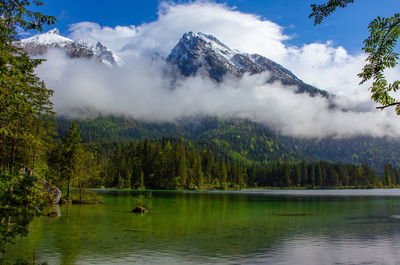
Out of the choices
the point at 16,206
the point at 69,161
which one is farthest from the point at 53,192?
the point at 16,206

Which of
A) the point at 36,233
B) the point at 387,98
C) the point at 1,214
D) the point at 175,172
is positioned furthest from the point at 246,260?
the point at 175,172

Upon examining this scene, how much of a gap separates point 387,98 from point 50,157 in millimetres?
75592

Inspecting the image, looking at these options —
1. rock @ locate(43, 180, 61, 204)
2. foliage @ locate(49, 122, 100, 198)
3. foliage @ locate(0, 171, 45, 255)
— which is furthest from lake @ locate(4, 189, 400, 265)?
foliage @ locate(49, 122, 100, 198)

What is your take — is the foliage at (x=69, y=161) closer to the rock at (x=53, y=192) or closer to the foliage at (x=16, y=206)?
the rock at (x=53, y=192)

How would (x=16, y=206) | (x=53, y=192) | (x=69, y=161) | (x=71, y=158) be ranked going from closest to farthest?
(x=16, y=206), (x=53, y=192), (x=69, y=161), (x=71, y=158)

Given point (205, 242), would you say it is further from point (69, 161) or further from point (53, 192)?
point (69, 161)

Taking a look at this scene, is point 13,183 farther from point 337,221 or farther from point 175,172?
point 175,172

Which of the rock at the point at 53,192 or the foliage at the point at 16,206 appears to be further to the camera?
the rock at the point at 53,192

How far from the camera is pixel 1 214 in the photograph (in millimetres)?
15445

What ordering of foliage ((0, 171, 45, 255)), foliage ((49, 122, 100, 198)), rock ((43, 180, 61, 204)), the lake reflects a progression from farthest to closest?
foliage ((49, 122, 100, 198))
rock ((43, 180, 61, 204))
the lake
foliage ((0, 171, 45, 255))

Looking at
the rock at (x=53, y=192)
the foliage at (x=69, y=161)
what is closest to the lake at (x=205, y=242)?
the rock at (x=53, y=192)

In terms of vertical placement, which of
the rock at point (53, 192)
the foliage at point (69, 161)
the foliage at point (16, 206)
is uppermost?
the foliage at point (69, 161)

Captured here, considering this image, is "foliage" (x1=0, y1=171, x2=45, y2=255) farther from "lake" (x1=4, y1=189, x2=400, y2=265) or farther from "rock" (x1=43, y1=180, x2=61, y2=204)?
"rock" (x1=43, y1=180, x2=61, y2=204)

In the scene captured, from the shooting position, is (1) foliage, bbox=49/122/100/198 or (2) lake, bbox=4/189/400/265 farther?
(1) foliage, bbox=49/122/100/198
